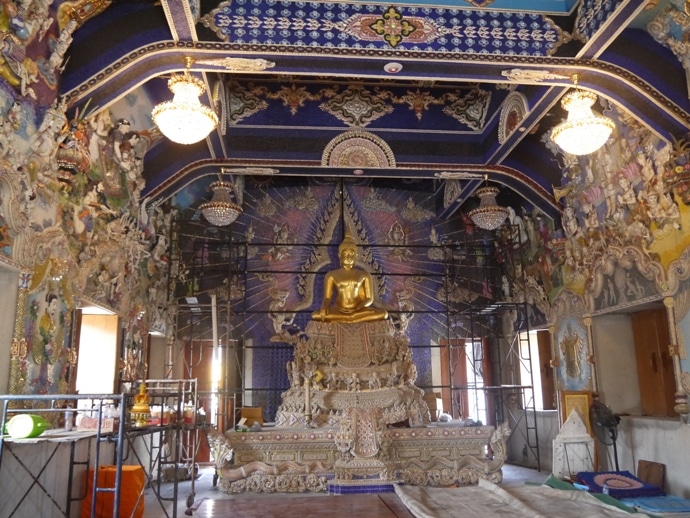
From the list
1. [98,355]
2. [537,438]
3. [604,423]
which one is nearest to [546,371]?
[537,438]

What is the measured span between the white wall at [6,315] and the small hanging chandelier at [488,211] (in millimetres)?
7090

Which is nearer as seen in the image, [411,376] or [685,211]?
[685,211]

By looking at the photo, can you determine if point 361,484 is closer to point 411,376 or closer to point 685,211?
point 411,376

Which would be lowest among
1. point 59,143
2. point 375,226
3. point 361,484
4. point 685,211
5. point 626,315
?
point 361,484

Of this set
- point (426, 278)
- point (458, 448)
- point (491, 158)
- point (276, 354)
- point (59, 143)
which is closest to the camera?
point (59, 143)

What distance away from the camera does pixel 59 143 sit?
567cm

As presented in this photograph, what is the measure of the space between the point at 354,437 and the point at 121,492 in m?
3.17

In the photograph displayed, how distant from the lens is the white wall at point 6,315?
4.91 meters

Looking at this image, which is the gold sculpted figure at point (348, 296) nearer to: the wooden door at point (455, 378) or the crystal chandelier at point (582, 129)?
the wooden door at point (455, 378)

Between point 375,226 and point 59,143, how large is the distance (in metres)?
7.53

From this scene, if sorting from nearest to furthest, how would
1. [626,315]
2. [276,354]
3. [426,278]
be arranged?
[626,315]
[276,354]
[426,278]

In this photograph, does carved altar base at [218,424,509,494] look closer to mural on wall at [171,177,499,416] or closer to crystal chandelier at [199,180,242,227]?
mural on wall at [171,177,499,416]

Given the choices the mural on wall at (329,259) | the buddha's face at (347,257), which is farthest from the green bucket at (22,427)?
the mural on wall at (329,259)


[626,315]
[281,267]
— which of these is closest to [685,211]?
[626,315]
